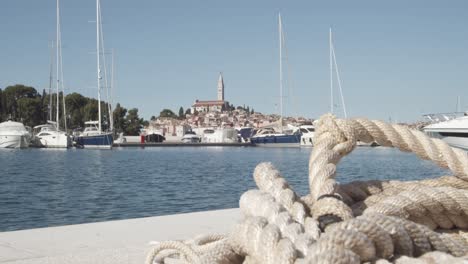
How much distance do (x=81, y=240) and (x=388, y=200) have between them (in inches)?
90.0

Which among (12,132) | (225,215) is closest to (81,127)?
(12,132)

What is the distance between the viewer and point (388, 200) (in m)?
2.22

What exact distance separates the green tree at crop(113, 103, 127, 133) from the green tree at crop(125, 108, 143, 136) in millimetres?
1114

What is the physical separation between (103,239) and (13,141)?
58.8 metres

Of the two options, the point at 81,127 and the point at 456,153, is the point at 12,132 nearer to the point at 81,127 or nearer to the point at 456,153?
the point at 81,127

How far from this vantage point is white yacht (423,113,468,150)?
18203 millimetres

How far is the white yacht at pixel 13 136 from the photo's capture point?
58.1 metres

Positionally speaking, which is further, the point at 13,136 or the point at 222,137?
the point at 222,137

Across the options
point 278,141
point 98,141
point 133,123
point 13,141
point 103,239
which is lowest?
point 278,141

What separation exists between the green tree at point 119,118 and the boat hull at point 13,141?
28672 millimetres

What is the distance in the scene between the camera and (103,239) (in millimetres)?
3820

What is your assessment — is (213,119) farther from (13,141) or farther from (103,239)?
(103,239)

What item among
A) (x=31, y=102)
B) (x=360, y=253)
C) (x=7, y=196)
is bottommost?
(x=7, y=196)

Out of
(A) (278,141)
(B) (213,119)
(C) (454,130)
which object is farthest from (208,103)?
(C) (454,130)
